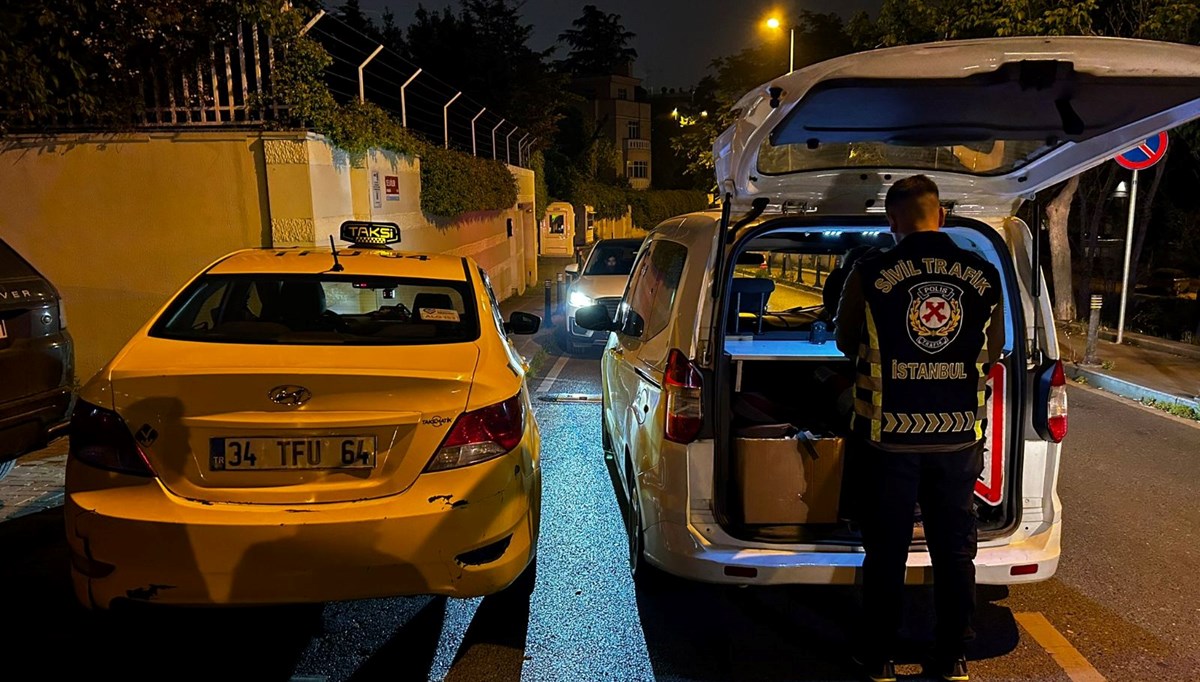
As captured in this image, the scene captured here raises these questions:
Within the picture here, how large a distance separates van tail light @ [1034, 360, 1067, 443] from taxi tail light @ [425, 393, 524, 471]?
2143 millimetres

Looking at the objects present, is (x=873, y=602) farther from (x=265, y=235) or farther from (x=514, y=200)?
(x=514, y=200)

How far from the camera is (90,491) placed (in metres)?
2.62

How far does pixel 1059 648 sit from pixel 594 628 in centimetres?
199

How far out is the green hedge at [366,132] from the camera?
732 centimetres

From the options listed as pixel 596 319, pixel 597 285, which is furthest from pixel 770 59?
pixel 596 319

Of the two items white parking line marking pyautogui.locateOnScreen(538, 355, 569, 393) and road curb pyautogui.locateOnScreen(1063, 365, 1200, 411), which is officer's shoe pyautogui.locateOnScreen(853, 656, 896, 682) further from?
road curb pyautogui.locateOnScreen(1063, 365, 1200, 411)

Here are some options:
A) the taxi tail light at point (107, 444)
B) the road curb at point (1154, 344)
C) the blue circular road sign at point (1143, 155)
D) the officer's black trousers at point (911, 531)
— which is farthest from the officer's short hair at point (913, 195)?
the road curb at point (1154, 344)

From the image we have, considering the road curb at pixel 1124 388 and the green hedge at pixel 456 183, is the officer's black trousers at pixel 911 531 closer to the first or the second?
the road curb at pixel 1124 388

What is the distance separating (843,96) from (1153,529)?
370 cm

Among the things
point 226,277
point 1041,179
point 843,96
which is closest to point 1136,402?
point 1041,179

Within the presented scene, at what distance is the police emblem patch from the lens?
270 cm

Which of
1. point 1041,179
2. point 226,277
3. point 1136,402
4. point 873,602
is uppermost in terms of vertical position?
point 1041,179

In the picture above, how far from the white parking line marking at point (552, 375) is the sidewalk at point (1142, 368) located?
20.6ft

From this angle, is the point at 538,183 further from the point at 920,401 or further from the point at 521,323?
the point at 920,401
